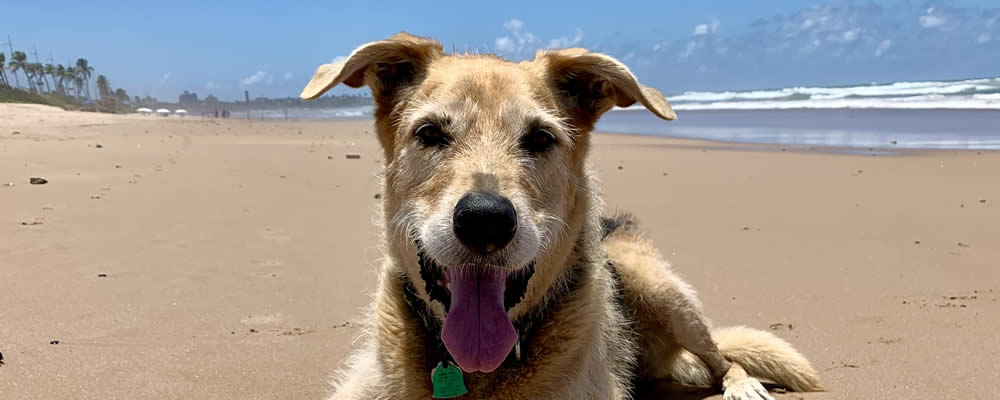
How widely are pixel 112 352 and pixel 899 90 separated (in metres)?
49.0

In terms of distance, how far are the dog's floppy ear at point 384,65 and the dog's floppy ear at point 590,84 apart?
0.65 metres

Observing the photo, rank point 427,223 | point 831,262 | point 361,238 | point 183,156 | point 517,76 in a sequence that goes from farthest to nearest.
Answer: point 183,156
point 361,238
point 831,262
point 517,76
point 427,223

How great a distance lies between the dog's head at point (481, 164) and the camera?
287 cm

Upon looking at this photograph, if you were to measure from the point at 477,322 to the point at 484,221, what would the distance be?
531 millimetres

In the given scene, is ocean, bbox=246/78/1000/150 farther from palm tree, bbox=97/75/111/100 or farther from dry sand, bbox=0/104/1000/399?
palm tree, bbox=97/75/111/100

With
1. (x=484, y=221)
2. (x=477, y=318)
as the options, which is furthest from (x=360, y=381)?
(x=484, y=221)

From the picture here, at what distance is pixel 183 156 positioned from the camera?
561 inches

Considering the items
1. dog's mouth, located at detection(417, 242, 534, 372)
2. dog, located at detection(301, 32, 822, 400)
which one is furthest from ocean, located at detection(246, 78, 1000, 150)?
dog's mouth, located at detection(417, 242, 534, 372)

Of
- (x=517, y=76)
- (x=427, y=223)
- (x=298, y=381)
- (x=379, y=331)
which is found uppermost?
(x=517, y=76)

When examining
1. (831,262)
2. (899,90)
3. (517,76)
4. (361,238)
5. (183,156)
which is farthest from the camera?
(899,90)

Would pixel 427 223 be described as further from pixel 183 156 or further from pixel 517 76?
pixel 183 156

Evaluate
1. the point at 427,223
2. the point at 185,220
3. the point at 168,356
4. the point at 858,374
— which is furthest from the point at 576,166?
the point at 185,220

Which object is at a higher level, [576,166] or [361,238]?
[576,166]

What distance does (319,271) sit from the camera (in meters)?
6.35
